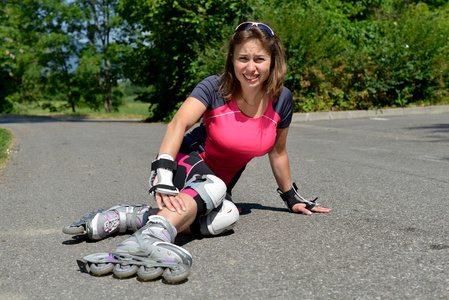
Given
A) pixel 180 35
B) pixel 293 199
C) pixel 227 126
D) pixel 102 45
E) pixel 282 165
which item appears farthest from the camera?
pixel 102 45

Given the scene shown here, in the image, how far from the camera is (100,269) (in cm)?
236

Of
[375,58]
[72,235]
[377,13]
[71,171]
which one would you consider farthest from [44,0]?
[72,235]

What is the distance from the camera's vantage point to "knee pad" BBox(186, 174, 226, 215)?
2.81 m

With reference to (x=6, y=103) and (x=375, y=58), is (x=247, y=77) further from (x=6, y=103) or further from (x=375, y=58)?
(x=6, y=103)

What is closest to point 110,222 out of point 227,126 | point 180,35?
point 227,126

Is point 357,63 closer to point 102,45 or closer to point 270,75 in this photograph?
point 270,75

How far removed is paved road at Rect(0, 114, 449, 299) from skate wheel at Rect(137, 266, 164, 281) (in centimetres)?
4

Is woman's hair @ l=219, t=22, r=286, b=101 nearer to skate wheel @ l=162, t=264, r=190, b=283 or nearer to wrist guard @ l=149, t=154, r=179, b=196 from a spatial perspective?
wrist guard @ l=149, t=154, r=179, b=196

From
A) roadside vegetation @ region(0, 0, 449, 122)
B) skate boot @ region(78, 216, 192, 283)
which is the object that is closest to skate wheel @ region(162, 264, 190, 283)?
skate boot @ region(78, 216, 192, 283)

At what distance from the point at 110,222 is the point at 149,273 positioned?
0.79m

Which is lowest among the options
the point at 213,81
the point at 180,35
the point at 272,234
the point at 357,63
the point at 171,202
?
the point at 272,234

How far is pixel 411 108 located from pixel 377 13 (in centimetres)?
678

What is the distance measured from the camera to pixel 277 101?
324 centimetres

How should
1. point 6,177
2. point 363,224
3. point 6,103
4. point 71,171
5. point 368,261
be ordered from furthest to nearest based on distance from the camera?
point 6,103
point 71,171
point 6,177
point 363,224
point 368,261
